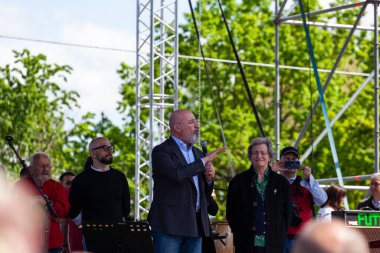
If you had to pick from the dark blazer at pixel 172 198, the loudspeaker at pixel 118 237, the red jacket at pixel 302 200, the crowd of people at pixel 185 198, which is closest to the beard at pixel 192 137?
the crowd of people at pixel 185 198

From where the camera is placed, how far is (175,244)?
7.37 m

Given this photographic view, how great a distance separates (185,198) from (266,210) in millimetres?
836

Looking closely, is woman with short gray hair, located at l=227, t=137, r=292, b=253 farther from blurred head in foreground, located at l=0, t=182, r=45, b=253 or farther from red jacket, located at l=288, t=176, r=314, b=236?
blurred head in foreground, located at l=0, t=182, r=45, b=253

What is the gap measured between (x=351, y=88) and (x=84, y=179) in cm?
2825

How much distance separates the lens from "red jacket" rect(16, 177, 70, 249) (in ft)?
27.6

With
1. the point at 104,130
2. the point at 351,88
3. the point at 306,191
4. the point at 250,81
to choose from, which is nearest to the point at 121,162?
the point at 104,130

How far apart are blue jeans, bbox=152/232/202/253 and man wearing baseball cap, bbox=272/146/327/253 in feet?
4.83

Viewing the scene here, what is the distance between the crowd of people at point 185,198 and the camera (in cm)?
734

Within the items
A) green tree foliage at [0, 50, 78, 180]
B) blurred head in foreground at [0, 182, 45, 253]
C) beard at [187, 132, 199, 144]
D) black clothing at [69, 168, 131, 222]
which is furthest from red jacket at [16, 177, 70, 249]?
green tree foliage at [0, 50, 78, 180]

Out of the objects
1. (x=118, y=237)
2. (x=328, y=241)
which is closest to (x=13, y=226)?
(x=328, y=241)

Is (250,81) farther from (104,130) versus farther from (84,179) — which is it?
(84,179)

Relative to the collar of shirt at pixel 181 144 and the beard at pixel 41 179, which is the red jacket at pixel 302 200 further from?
the beard at pixel 41 179

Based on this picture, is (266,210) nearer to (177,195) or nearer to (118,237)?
(177,195)

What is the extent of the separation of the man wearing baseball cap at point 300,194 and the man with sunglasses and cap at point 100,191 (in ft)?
4.67
